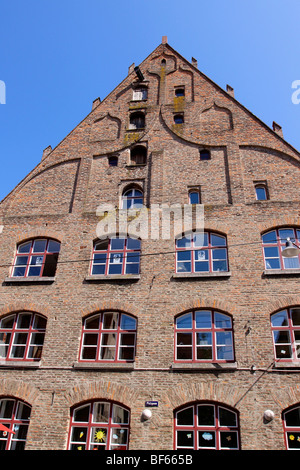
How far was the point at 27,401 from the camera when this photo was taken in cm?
1182

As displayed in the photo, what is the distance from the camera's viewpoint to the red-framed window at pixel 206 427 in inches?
419

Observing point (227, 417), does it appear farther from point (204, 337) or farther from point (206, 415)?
point (204, 337)

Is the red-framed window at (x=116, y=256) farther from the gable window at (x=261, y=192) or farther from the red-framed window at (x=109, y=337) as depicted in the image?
the gable window at (x=261, y=192)

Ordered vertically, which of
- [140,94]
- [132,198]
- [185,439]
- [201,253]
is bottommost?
[185,439]

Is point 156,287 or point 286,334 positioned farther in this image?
point 156,287

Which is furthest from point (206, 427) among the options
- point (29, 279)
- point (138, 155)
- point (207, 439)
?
point (138, 155)

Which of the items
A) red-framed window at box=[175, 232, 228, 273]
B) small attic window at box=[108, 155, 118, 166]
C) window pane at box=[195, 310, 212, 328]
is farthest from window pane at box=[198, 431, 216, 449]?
small attic window at box=[108, 155, 118, 166]

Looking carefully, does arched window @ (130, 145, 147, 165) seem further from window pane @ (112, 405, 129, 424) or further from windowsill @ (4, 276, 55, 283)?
window pane @ (112, 405, 129, 424)

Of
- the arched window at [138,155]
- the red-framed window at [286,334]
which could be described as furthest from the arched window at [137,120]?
the red-framed window at [286,334]

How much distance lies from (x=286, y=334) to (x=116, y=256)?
22.1ft

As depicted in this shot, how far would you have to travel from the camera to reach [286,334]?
39.0 ft

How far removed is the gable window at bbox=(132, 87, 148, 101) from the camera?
1923 cm
